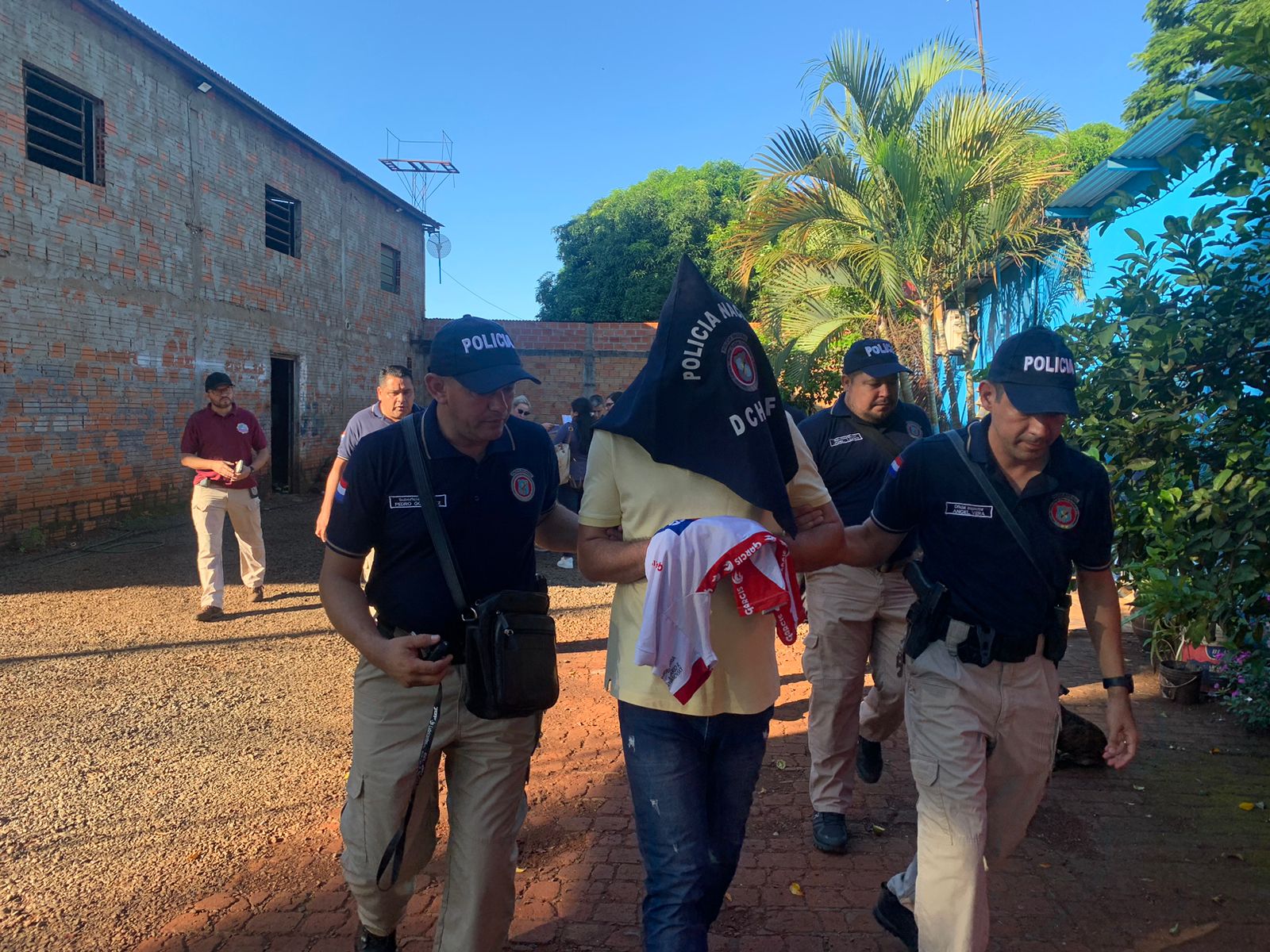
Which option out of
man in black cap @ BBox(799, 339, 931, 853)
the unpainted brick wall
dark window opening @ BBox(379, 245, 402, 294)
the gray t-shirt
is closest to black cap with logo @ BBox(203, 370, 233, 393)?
the gray t-shirt

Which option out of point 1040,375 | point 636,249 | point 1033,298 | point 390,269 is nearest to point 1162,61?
point 1033,298

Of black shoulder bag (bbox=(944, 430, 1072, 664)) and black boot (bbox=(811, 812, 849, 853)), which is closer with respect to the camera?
black shoulder bag (bbox=(944, 430, 1072, 664))

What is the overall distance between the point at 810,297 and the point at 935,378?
196 cm

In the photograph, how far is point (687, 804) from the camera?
247cm

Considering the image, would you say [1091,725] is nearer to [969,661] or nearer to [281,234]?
[969,661]

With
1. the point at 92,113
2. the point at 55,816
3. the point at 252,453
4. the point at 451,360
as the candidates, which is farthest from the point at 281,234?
the point at 451,360

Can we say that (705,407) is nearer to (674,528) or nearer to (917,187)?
(674,528)

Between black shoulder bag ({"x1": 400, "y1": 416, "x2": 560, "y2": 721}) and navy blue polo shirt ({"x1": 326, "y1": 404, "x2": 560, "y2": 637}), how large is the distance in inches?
1.6

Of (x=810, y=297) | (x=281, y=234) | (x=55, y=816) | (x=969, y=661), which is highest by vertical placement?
(x=281, y=234)

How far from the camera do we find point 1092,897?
3.63 meters

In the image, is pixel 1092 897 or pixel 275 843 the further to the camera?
pixel 275 843

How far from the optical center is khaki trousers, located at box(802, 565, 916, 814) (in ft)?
13.5

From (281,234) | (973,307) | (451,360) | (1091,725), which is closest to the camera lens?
(451,360)

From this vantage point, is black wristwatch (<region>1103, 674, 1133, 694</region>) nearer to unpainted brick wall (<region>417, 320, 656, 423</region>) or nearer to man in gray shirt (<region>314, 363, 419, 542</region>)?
man in gray shirt (<region>314, 363, 419, 542</region>)
